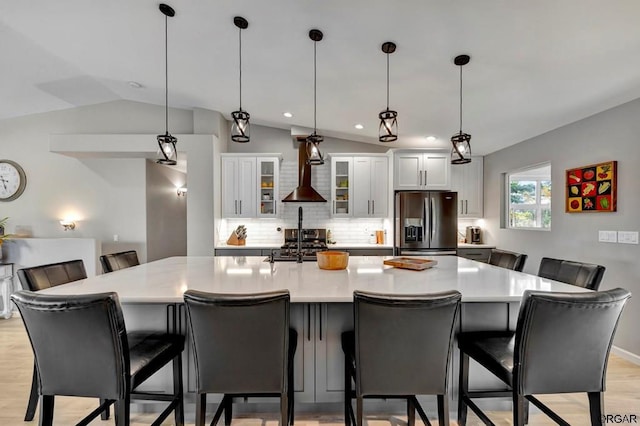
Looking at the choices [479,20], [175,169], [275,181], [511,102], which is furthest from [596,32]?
[175,169]

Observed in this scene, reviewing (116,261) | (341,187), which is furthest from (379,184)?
(116,261)

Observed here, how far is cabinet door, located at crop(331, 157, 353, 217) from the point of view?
4914mm

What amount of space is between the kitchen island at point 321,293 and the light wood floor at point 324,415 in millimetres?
121

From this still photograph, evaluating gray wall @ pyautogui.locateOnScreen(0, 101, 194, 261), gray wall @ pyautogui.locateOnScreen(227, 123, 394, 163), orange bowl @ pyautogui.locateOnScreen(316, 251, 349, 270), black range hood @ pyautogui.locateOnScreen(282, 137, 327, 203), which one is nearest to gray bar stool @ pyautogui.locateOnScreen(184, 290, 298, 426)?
orange bowl @ pyautogui.locateOnScreen(316, 251, 349, 270)

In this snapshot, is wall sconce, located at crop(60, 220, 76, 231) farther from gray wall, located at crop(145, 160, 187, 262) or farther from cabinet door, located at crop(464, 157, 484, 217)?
cabinet door, located at crop(464, 157, 484, 217)

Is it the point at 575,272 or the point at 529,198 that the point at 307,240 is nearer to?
the point at 529,198

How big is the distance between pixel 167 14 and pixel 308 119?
2.27 m

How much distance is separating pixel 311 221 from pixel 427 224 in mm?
1893

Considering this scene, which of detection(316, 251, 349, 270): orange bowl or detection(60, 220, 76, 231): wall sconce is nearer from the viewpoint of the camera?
detection(316, 251, 349, 270): orange bowl

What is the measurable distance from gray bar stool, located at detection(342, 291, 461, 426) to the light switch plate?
264 cm

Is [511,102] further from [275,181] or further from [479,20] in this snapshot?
[275,181]

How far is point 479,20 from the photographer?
6.96ft

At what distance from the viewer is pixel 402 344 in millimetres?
1351

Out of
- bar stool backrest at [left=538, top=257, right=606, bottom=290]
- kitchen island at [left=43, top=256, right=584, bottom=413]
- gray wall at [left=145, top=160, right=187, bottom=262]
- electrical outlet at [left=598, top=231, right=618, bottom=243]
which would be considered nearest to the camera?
kitchen island at [left=43, top=256, right=584, bottom=413]
